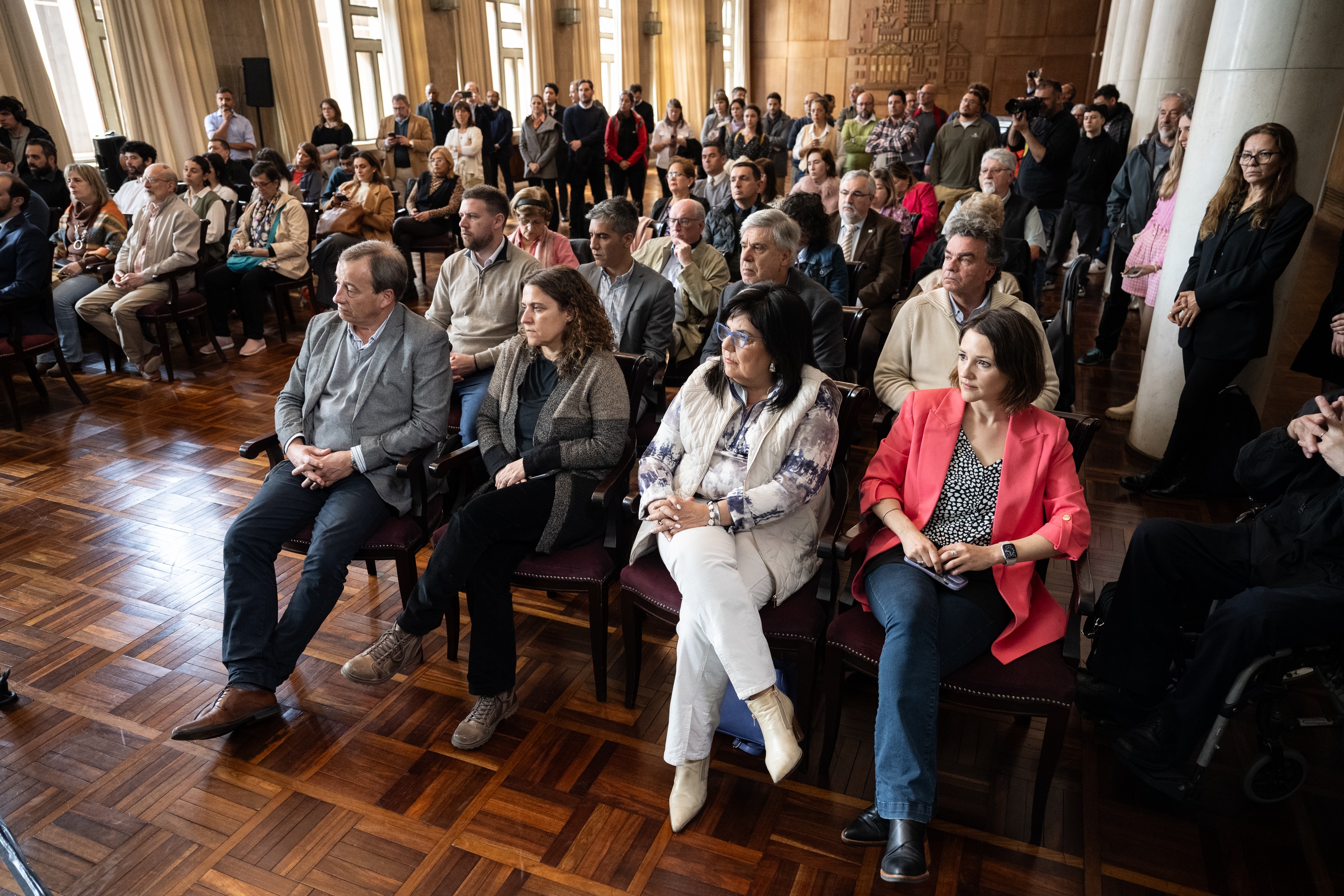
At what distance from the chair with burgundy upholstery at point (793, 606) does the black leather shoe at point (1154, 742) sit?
867 millimetres

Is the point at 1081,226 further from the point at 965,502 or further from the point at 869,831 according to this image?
the point at 869,831

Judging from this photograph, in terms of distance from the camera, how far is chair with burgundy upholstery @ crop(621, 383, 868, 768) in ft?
7.38

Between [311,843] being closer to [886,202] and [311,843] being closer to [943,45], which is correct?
[886,202]

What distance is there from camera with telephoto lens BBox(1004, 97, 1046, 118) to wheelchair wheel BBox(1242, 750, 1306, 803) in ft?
19.2

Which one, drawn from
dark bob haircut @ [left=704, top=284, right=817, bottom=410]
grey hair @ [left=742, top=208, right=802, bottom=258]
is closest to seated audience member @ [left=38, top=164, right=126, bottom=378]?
grey hair @ [left=742, top=208, right=802, bottom=258]

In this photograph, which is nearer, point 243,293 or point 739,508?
point 739,508

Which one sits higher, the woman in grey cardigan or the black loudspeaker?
the black loudspeaker

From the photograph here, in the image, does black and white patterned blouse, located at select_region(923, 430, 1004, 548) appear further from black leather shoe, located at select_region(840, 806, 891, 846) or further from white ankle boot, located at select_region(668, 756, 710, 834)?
white ankle boot, located at select_region(668, 756, 710, 834)

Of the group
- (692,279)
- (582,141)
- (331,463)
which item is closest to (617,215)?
(692,279)

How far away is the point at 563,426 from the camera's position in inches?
108

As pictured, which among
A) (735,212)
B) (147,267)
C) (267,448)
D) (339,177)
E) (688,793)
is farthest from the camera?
(339,177)

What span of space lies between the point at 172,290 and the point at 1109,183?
6880mm

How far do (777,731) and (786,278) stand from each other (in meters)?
1.93

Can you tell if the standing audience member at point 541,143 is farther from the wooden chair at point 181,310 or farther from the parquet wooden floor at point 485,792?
the parquet wooden floor at point 485,792
